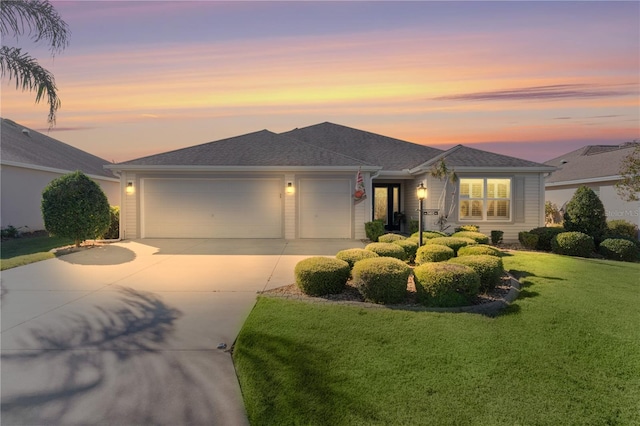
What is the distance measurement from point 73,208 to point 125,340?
28.2ft

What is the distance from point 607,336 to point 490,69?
8804mm

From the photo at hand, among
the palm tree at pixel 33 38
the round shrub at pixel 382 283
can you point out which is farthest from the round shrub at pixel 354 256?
the palm tree at pixel 33 38

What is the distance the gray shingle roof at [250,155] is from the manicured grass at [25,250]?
4.09 metres

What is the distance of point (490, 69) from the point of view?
10.5m

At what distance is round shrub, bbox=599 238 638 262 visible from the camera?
386 inches

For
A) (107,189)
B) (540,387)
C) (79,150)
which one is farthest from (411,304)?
(79,150)

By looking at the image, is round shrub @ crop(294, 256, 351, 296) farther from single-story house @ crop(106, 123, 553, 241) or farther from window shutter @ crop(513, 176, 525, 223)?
window shutter @ crop(513, 176, 525, 223)

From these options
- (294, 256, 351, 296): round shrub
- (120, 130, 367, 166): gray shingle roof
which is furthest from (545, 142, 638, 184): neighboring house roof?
(294, 256, 351, 296): round shrub

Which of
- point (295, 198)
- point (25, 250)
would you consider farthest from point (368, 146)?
point (25, 250)

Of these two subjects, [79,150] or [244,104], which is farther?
[79,150]

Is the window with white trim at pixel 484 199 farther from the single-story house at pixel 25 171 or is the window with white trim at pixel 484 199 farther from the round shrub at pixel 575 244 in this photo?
the single-story house at pixel 25 171

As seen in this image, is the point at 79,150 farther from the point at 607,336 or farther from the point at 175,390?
the point at 607,336

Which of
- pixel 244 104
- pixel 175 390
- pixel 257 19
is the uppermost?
pixel 257 19

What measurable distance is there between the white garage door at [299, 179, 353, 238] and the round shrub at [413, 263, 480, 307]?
28.9 feet
